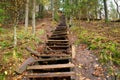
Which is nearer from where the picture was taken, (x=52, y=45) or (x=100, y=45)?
(x=100, y=45)

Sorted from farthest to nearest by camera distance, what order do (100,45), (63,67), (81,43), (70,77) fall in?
(81,43) → (100,45) → (63,67) → (70,77)

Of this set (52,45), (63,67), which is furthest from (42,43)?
(63,67)

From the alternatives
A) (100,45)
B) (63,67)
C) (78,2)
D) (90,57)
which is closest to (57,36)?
(100,45)

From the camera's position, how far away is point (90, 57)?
379 inches

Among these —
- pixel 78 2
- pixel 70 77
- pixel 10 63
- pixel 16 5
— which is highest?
pixel 78 2

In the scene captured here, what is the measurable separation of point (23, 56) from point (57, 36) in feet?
24.9

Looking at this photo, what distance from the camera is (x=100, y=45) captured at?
10961 mm

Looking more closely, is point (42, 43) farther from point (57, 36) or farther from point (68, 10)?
point (68, 10)

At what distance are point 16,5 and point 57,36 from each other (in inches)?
287

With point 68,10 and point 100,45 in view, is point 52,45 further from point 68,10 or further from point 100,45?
point 68,10

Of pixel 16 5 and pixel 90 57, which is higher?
pixel 16 5

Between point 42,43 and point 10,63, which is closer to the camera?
point 10,63

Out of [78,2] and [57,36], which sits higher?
[78,2]

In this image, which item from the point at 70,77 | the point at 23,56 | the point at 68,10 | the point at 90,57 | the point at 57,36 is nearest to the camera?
the point at 70,77
